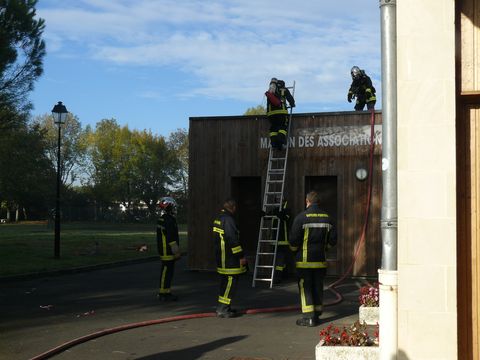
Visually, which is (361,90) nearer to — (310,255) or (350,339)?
(310,255)

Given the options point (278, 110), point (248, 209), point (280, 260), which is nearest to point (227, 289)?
point (280, 260)

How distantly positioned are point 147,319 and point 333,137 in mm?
7528

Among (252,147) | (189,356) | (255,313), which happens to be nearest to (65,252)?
(252,147)

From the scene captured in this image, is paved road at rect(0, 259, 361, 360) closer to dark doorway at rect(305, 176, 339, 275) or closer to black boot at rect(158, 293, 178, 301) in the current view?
black boot at rect(158, 293, 178, 301)

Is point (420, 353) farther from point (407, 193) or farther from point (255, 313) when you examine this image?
point (255, 313)

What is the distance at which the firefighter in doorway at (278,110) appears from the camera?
589 inches

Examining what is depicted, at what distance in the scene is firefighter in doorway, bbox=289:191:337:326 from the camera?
909 centimetres

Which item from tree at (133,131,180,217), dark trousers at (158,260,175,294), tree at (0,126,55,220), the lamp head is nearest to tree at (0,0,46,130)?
the lamp head

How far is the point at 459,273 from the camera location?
16.1 feet

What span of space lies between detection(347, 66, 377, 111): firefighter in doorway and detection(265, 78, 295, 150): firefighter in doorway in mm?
2115

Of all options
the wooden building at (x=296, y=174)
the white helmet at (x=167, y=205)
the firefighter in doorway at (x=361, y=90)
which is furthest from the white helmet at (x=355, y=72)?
the white helmet at (x=167, y=205)

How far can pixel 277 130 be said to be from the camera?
15312 mm

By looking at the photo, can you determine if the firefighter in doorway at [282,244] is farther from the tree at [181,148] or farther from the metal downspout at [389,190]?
the tree at [181,148]

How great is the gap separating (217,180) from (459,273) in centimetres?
1191
